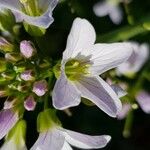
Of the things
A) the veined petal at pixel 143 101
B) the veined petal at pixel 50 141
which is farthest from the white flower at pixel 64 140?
the veined petal at pixel 143 101

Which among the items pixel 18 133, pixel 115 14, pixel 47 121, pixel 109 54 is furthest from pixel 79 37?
pixel 115 14

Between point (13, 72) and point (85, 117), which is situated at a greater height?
point (13, 72)

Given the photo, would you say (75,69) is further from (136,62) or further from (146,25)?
(136,62)

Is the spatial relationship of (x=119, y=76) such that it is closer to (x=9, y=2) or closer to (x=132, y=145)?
(x=132, y=145)

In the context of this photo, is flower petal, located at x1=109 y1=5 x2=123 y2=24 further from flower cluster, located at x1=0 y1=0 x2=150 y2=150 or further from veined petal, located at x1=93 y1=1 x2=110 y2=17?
flower cluster, located at x1=0 y1=0 x2=150 y2=150

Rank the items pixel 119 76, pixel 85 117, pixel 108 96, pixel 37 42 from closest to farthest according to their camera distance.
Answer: pixel 108 96 → pixel 37 42 → pixel 119 76 → pixel 85 117

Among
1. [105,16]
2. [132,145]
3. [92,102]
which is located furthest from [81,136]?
[132,145]
